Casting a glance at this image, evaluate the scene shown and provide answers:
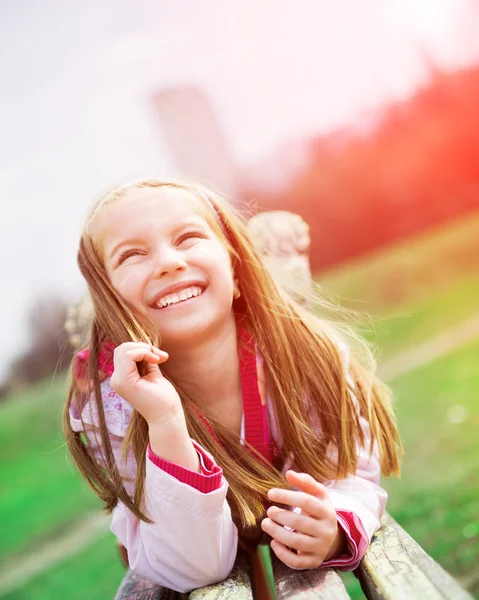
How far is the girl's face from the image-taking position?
797 mm

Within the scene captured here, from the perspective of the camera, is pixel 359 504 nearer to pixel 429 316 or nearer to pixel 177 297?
pixel 177 297

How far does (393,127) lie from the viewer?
8.34 feet

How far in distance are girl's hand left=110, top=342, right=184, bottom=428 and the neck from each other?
5.4 inches

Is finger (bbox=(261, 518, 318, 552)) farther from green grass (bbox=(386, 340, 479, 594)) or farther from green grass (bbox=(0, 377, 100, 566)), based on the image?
green grass (bbox=(0, 377, 100, 566))

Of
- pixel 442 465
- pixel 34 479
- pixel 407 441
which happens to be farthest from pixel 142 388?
pixel 34 479

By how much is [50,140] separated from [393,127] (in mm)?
1229

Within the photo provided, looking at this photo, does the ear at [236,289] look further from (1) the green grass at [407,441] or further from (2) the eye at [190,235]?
(1) the green grass at [407,441]

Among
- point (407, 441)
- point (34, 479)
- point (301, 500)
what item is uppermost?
point (301, 500)

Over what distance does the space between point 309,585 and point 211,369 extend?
290 millimetres

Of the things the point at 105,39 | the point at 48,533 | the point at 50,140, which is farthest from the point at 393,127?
the point at 48,533

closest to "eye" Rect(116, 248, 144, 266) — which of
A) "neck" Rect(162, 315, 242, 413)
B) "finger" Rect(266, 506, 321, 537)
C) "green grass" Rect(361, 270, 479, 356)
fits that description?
"neck" Rect(162, 315, 242, 413)

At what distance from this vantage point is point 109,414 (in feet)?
2.73

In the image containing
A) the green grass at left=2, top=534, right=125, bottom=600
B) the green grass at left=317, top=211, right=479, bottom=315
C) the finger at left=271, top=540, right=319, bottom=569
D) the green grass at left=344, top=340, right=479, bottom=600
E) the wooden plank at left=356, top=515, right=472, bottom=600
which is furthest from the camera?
the green grass at left=317, top=211, right=479, bottom=315

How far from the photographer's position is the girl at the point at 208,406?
0.70 m
